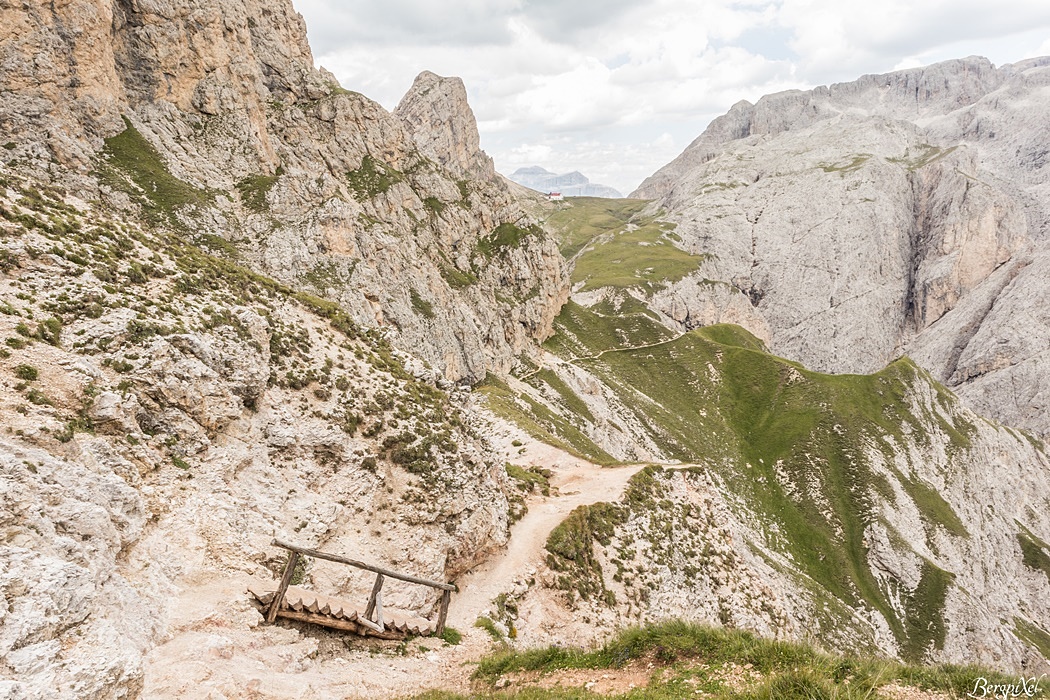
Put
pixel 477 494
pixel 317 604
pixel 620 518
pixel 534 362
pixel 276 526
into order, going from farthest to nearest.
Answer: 1. pixel 534 362
2. pixel 620 518
3. pixel 477 494
4. pixel 276 526
5. pixel 317 604

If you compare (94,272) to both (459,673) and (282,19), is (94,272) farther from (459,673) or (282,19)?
(282,19)

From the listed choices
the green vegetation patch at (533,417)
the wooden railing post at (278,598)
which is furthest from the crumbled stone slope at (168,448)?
the green vegetation patch at (533,417)

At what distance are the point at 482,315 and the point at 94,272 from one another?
65.3m

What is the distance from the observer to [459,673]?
17.3 metres

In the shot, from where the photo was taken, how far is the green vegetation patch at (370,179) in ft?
245

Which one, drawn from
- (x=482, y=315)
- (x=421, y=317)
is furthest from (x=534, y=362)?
(x=421, y=317)

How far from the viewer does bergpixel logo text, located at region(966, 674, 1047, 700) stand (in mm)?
10352

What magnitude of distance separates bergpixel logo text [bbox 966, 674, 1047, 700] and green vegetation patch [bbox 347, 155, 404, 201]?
253 ft

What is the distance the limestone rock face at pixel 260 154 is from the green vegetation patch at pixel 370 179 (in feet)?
0.99

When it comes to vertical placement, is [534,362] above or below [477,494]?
above

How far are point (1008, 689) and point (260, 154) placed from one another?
71198mm

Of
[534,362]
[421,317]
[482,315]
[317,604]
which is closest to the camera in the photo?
[317,604]

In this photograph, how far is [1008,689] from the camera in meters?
10.5

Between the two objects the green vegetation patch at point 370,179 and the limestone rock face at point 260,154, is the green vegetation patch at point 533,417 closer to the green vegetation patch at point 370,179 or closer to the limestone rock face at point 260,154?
the limestone rock face at point 260,154
